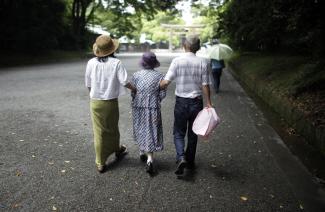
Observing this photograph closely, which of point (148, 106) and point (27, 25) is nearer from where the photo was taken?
point (148, 106)

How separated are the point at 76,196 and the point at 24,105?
5.91 metres

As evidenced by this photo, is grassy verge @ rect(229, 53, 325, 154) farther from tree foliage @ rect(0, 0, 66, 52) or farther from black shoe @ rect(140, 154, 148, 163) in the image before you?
tree foliage @ rect(0, 0, 66, 52)

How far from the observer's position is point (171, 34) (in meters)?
62.0

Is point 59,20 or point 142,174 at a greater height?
point 59,20

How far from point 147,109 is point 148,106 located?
0.14 feet

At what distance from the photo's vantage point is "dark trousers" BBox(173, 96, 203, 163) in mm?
4730

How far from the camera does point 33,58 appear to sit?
80.3ft

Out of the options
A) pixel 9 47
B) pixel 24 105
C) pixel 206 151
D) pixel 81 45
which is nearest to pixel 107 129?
pixel 206 151

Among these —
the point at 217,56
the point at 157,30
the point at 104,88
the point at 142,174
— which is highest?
the point at 104,88

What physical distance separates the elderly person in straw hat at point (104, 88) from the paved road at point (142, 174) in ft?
1.31

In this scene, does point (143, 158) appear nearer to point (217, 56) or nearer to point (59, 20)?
point (217, 56)

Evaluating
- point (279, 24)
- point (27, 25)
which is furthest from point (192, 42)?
point (27, 25)

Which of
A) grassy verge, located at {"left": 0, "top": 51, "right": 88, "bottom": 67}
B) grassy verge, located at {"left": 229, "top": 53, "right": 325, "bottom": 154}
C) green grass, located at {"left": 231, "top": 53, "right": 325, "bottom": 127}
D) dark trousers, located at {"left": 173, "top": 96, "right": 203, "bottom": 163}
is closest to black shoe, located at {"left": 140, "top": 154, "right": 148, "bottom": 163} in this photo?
dark trousers, located at {"left": 173, "top": 96, "right": 203, "bottom": 163}

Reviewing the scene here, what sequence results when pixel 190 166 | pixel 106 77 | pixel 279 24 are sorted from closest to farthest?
1. pixel 106 77
2. pixel 190 166
3. pixel 279 24
